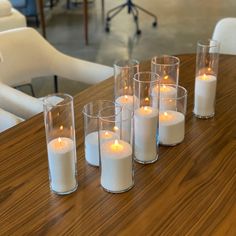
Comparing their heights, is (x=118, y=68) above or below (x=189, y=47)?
above

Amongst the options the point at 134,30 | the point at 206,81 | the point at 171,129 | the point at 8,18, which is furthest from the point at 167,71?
the point at 134,30

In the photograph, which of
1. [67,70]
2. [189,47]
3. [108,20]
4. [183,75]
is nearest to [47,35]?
[108,20]

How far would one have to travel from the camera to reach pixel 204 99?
136cm

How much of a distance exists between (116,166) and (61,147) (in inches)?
5.4

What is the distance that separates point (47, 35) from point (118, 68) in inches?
142

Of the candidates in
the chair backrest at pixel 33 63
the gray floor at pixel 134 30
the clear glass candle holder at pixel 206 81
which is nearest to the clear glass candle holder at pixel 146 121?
the clear glass candle holder at pixel 206 81

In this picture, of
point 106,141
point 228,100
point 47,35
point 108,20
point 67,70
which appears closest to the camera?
point 106,141

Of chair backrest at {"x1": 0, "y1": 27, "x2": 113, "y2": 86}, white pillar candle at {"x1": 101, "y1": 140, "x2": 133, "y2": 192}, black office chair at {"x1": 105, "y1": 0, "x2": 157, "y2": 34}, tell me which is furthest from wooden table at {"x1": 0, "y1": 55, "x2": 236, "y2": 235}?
black office chair at {"x1": 105, "y1": 0, "x2": 157, "y2": 34}

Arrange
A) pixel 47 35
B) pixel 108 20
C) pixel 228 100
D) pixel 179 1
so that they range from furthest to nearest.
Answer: pixel 179 1, pixel 108 20, pixel 47 35, pixel 228 100

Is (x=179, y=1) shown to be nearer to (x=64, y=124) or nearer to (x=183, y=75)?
(x=183, y=75)

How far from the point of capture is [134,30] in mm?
5000

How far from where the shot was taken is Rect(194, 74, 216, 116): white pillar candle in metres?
1.35

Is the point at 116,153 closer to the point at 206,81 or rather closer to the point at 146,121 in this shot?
the point at 146,121

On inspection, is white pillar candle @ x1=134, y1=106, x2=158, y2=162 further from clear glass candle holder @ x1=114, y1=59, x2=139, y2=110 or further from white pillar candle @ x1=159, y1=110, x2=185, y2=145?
clear glass candle holder @ x1=114, y1=59, x2=139, y2=110
